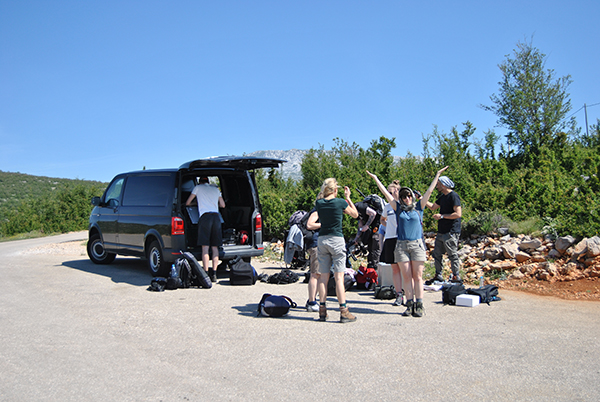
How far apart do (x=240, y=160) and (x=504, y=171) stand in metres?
10.1

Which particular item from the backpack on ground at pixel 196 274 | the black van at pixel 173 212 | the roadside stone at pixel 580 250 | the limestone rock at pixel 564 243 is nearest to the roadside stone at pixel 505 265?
the limestone rock at pixel 564 243

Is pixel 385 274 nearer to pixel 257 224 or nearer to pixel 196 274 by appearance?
pixel 257 224

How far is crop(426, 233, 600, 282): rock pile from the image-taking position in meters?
8.57


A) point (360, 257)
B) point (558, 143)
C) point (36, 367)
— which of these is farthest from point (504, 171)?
point (36, 367)

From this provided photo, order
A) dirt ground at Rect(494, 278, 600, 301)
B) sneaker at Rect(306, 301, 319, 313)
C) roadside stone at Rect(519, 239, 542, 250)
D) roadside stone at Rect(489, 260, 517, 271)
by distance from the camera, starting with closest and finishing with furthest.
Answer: sneaker at Rect(306, 301, 319, 313) < dirt ground at Rect(494, 278, 600, 301) < roadside stone at Rect(489, 260, 517, 271) < roadside stone at Rect(519, 239, 542, 250)

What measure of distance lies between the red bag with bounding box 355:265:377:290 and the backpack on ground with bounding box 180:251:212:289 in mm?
2698

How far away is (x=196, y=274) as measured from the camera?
884cm

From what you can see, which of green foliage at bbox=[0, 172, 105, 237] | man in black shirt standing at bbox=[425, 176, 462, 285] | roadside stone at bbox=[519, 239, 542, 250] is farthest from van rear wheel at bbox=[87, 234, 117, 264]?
green foliage at bbox=[0, 172, 105, 237]

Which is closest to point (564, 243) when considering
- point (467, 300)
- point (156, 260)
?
point (467, 300)

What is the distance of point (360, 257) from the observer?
12.4 meters

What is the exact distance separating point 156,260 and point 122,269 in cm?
217

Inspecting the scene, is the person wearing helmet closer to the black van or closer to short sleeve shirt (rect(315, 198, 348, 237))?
short sleeve shirt (rect(315, 198, 348, 237))

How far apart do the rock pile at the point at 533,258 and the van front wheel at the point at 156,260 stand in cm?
597

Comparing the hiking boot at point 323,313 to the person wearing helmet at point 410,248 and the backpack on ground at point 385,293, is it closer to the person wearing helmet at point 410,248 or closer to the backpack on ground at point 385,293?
the person wearing helmet at point 410,248
